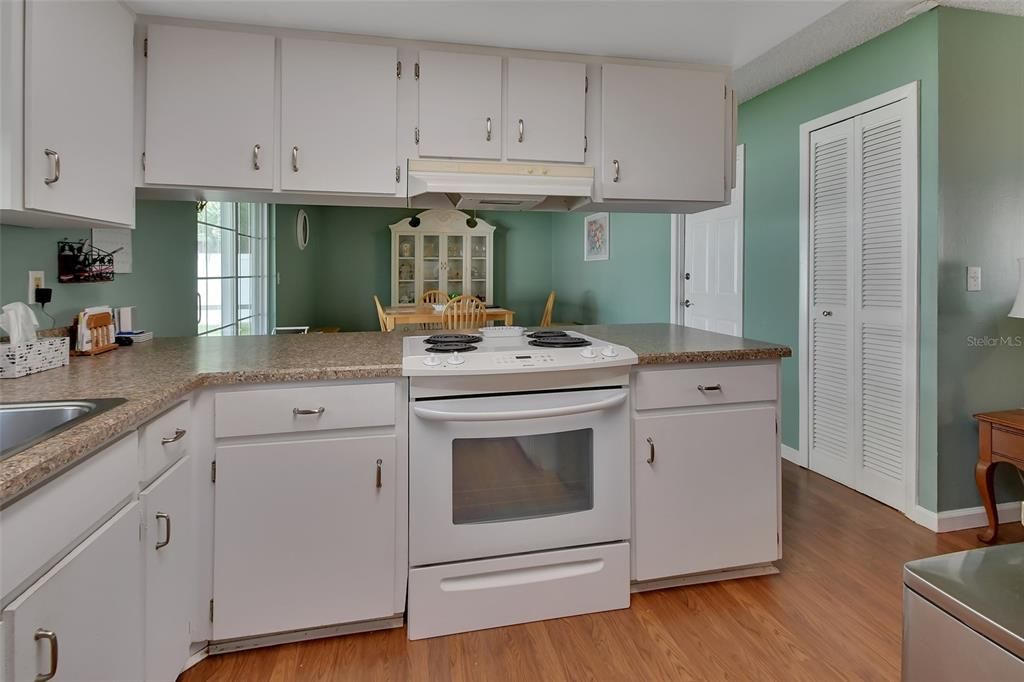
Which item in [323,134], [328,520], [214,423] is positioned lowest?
[328,520]

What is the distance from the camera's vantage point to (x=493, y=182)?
2.11 metres

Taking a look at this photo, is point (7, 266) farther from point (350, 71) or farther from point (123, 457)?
point (350, 71)

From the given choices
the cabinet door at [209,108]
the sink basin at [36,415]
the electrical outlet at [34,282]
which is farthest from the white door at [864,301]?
the electrical outlet at [34,282]

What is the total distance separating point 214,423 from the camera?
1.59 metres

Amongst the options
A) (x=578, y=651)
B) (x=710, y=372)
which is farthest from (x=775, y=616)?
(x=710, y=372)

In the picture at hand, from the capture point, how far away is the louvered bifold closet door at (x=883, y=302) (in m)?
2.67

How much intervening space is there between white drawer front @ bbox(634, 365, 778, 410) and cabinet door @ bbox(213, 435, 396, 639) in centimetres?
89

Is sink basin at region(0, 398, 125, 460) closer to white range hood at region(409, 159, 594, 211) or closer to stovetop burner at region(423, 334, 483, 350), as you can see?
stovetop burner at region(423, 334, 483, 350)

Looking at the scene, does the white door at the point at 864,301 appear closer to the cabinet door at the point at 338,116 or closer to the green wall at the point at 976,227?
the green wall at the point at 976,227

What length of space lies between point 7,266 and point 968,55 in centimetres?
380

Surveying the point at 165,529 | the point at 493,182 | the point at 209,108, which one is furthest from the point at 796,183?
the point at 165,529

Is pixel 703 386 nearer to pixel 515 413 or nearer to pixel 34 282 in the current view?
pixel 515 413

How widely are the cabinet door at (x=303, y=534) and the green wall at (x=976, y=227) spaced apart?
2531 mm

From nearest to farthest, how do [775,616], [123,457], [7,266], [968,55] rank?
1. [123,457]
2. [7,266]
3. [775,616]
4. [968,55]
